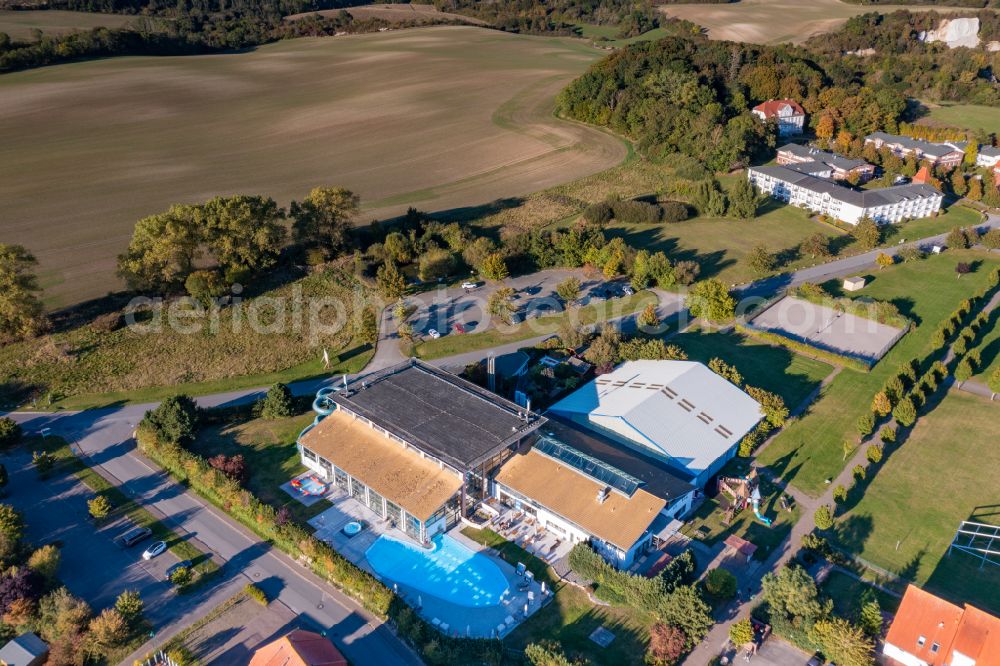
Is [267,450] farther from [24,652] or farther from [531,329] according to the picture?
[531,329]

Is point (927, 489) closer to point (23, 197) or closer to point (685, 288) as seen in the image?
point (685, 288)

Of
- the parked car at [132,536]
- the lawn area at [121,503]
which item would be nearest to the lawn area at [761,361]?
the lawn area at [121,503]

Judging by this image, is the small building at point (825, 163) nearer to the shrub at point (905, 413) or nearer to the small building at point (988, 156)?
the small building at point (988, 156)

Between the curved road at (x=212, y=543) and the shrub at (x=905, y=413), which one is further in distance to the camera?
the shrub at (x=905, y=413)

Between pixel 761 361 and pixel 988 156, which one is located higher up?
pixel 988 156

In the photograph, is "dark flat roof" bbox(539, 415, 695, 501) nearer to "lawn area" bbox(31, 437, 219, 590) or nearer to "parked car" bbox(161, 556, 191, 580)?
"lawn area" bbox(31, 437, 219, 590)

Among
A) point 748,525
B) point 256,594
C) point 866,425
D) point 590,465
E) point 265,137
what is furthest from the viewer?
point 265,137

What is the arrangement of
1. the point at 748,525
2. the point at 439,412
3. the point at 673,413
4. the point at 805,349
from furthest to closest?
the point at 805,349
the point at 673,413
the point at 439,412
the point at 748,525

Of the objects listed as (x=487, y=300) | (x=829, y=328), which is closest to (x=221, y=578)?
(x=487, y=300)
